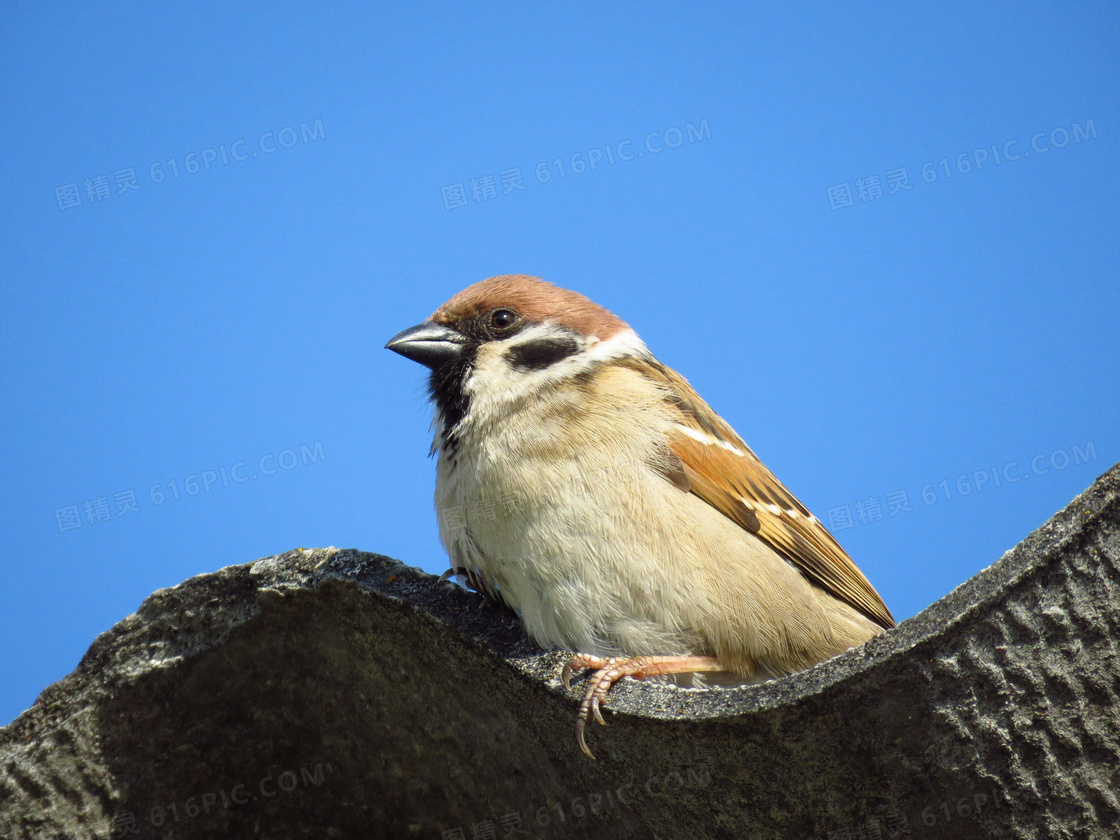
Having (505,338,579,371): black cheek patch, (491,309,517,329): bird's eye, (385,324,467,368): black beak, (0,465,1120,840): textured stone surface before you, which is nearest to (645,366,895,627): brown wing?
(505,338,579,371): black cheek patch

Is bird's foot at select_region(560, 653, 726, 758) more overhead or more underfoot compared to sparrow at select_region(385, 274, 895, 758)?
more underfoot

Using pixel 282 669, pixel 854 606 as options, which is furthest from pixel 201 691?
pixel 854 606

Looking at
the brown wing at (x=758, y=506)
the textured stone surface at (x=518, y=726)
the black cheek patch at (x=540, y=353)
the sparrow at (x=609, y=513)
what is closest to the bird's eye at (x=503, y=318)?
the sparrow at (x=609, y=513)

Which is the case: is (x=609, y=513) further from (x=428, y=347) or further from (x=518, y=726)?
(x=428, y=347)

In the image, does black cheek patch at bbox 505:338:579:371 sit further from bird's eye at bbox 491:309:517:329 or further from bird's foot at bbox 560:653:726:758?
Result: bird's foot at bbox 560:653:726:758

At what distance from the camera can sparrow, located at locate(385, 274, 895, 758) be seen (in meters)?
2.46

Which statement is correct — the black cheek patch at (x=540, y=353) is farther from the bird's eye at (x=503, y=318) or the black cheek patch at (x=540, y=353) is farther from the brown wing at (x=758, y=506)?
the brown wing at (x=758, y=506)

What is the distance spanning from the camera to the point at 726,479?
2.98 meters

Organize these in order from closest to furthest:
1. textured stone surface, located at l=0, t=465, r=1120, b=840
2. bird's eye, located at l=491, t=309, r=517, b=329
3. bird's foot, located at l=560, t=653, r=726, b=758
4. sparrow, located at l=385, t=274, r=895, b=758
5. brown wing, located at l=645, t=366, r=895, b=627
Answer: textured stone surface, located at l=0, t=465, r=1120, b=840 < bird's foot, located at l=560, t=653, r=726, b=758 < sparrow, located at l=385, t=274, r=895, b=758 < brown wing, located at l=645, t=366, r=895, b=627 < bird's eye, located at l=491, t=309, r=517, b=329

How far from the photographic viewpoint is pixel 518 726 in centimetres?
216

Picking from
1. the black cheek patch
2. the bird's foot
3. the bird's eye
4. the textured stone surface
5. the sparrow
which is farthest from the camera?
the bird's eye

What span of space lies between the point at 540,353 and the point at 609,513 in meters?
0.78

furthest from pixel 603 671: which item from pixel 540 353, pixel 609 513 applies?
pixel 540 353

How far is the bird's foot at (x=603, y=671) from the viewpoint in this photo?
1938 mm
